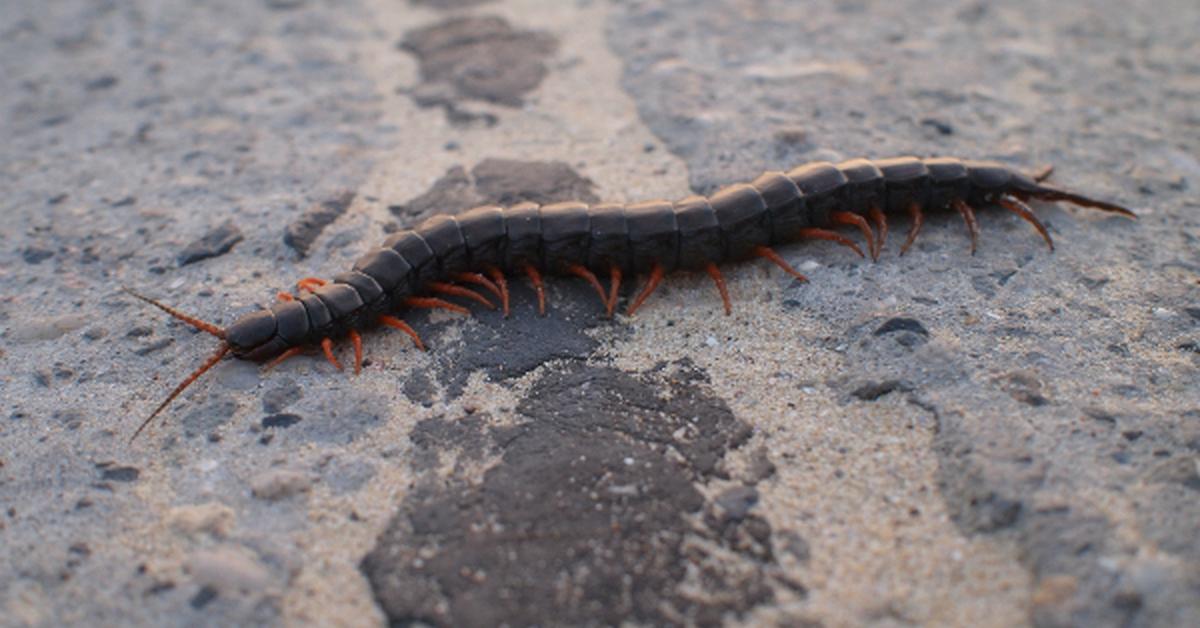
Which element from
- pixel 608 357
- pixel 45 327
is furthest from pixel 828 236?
pixel 45 327

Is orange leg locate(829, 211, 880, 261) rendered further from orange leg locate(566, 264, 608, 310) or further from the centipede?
orange leg locate(566, 264, 608, 310)

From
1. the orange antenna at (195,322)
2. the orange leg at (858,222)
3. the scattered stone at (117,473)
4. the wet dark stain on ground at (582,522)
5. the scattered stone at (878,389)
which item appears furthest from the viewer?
the orange leg at (858,222)

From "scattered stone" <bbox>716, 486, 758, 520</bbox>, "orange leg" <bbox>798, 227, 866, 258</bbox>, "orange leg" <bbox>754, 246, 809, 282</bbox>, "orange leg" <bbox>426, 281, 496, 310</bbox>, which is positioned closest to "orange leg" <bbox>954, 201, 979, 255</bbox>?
"orange leg" <bbox>798, 227, 866, 258</bbox>

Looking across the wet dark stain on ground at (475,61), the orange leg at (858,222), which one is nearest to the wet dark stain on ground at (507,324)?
the wet dark stain on ground at (475,61)

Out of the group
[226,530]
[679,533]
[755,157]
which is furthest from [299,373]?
[755,157]

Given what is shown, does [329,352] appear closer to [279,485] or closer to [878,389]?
[279,485]

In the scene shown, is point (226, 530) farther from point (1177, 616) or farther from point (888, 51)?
point (888, 51)

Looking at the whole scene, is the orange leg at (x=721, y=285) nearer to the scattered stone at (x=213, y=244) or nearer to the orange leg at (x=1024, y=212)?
the orange leg at (x=1024, y=212)

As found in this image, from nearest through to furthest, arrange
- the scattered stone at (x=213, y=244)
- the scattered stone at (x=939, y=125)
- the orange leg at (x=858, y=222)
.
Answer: the orange leg at (x=858, y=222), the scattered stone at (x=213, y=244), the scattered stone at (x=939, y=125)
